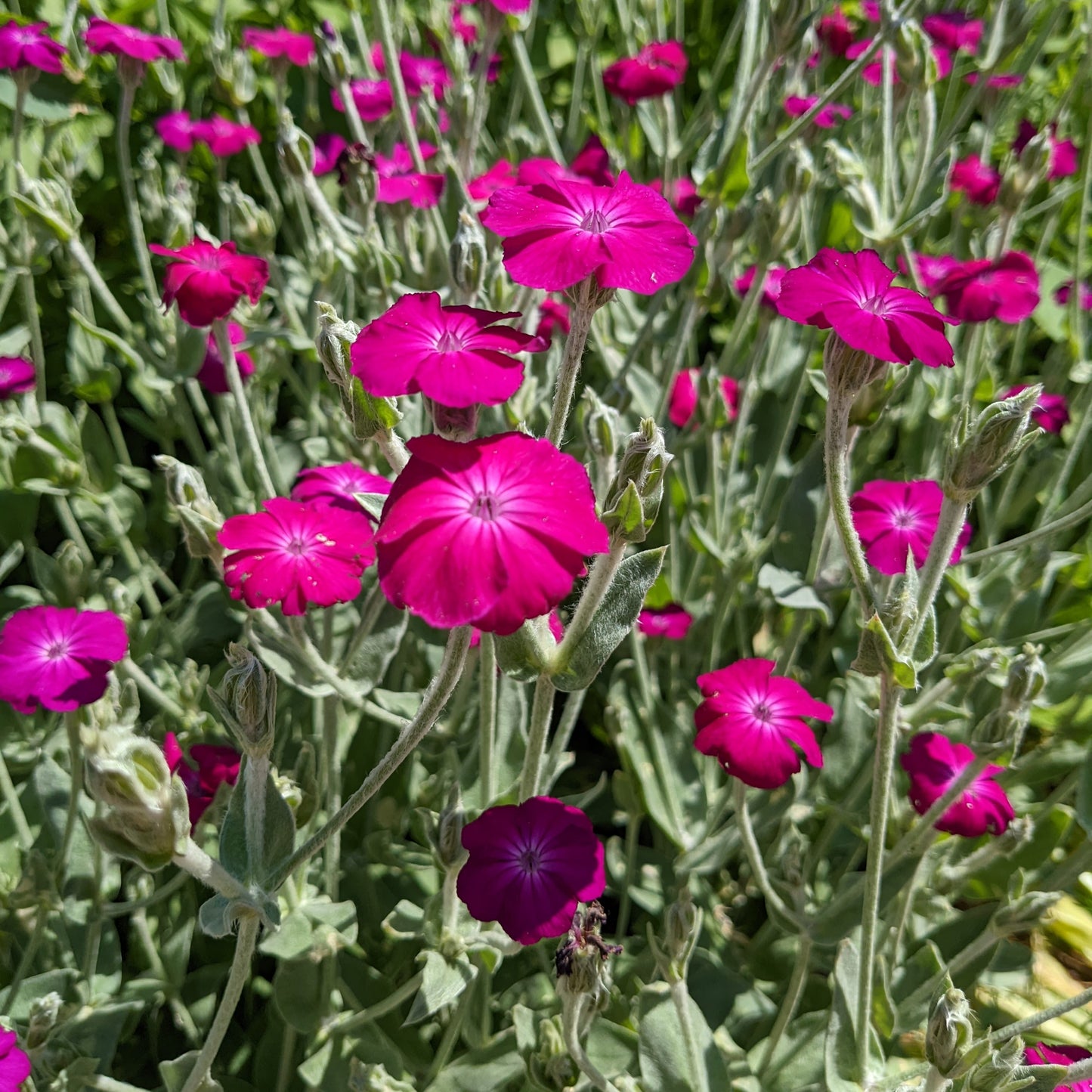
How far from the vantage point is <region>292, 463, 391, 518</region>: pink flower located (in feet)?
4.31

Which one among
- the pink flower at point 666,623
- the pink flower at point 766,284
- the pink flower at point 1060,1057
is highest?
the pink flower at point 766,284

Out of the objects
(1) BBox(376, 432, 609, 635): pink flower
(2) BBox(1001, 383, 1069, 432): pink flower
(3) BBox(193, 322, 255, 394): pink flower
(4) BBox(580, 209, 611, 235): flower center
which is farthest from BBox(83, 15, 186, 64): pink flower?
(2) BBox(1001, 383, 1069, 432): pink flower

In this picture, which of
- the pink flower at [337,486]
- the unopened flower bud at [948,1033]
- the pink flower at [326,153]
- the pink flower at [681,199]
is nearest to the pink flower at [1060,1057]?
the unopened flower bud at [948,1033]

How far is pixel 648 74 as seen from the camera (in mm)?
1841

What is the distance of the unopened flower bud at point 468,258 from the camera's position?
1073mm

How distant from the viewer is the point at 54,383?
2.55 metres

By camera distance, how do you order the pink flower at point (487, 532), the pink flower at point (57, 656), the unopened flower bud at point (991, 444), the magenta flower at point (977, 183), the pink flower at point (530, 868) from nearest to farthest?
1. the pink flower at point (487, 532)
2. the unopened flower bud at point (991, 444)
3. the pink flower at point (530, 868)
4. the pink flower at point (57, 656)
5. the magenta flower at point (977, 183)

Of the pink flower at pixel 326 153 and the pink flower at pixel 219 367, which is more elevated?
the pink flower at pixel 326 153

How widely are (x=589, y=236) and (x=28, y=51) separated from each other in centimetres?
135

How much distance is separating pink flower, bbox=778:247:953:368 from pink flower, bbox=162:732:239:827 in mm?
848

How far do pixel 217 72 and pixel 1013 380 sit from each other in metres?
1.85

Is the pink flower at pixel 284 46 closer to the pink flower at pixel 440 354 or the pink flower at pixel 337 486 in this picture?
the pink flower at pixel 337 486

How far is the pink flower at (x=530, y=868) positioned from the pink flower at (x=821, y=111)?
1.22 m

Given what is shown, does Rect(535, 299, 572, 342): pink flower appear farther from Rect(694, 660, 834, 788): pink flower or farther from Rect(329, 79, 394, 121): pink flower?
Rect(694, 660, 834, 788): pink flower
